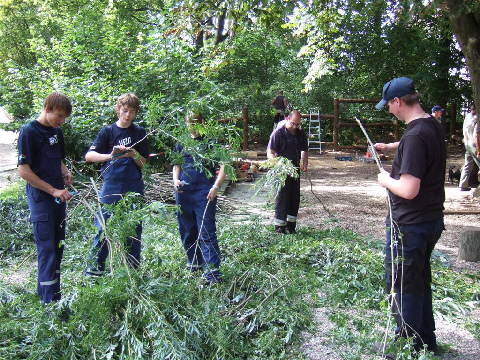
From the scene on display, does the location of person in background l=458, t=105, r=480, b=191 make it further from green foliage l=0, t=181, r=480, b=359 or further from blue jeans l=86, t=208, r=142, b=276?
blue jeans l=86, t=208, r=142, b=276

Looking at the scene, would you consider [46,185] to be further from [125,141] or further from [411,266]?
[411,266]

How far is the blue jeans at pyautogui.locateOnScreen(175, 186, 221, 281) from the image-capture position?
14.8ft

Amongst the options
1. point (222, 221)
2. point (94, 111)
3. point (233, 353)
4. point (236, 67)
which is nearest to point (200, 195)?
point (233, 353)

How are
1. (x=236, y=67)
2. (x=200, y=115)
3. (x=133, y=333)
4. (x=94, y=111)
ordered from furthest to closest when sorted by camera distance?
1. (x=236, y=67)
2. (x=94, y=111)
3. (x=200, y=115)
4. (x=133, y=333)

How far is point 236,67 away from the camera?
20.6 metres

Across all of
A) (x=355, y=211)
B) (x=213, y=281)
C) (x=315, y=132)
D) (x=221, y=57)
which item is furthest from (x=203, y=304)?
(x=315, y=132)

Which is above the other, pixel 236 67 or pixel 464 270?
pixel 236 67

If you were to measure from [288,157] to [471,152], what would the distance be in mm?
5397

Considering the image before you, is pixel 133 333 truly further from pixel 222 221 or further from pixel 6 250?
pixel 222 221

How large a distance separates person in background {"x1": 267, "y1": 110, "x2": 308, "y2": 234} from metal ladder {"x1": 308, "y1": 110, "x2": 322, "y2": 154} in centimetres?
1277

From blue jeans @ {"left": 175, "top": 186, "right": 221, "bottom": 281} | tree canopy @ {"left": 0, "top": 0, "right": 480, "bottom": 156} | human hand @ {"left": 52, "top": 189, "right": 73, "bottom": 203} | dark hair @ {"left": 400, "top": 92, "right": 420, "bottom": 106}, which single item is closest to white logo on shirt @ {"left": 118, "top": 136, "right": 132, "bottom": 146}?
tree canopy @ {"left": 0, "top": 0, "right": 480, "bottom": 156}

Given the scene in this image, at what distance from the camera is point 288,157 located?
22.3 feet

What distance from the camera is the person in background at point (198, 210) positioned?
449cm

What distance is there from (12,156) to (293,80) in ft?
38.6
